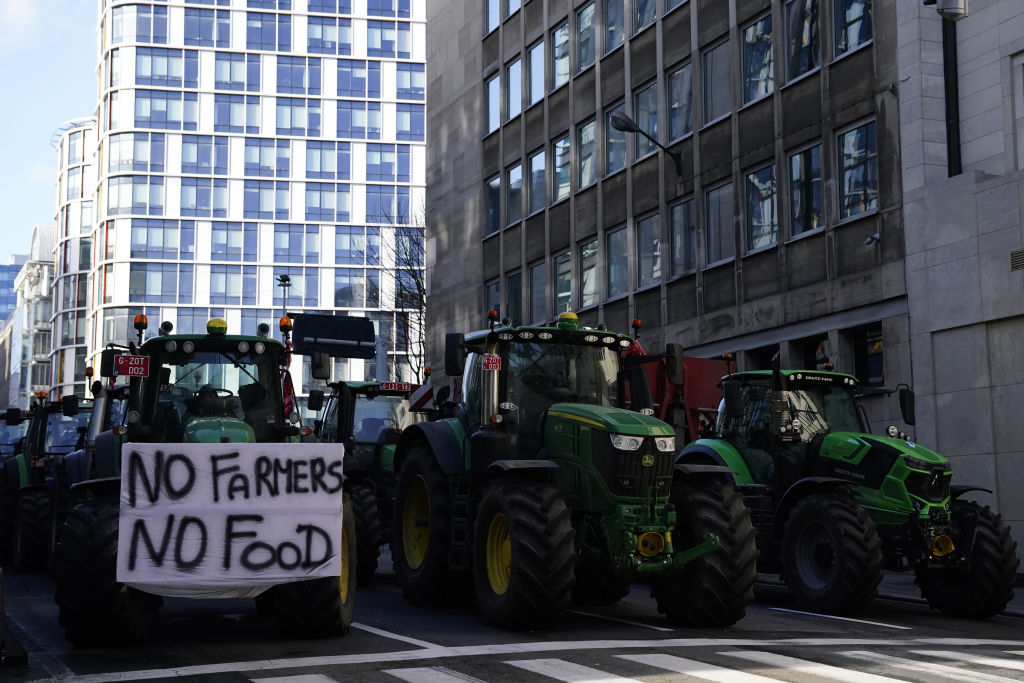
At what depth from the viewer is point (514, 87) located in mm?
39094

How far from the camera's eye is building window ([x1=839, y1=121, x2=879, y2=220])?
78.1 ft

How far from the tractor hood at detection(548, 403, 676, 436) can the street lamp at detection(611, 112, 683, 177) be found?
16.8m

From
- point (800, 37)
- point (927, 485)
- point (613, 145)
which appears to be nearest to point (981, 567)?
point (927, 485)

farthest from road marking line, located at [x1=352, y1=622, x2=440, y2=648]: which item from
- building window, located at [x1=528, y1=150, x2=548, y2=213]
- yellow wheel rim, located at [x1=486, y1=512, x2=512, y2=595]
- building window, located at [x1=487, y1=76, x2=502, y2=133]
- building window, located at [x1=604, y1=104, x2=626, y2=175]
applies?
building window, located at [x1=487, y1=76, x2=502, y2=133]

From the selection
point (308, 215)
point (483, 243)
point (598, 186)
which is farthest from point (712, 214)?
point (308, 215)

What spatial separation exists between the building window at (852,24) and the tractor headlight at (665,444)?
48.3 ft

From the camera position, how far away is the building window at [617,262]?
32594mm

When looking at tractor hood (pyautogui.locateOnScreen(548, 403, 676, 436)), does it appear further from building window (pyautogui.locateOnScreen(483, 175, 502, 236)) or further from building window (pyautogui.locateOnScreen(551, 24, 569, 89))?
building window (pyautogui.locateOnScreen(483, 175, 502, 236))

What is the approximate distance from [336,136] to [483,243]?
54.7 metres

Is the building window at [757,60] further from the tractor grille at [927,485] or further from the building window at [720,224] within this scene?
the tractor grille at [927,485]

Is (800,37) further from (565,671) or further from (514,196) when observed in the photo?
(565,671)

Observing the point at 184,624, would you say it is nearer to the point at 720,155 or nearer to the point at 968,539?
the point at 968,539

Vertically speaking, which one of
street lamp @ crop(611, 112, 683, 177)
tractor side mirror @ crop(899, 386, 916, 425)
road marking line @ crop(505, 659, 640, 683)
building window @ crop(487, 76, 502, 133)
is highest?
building window @ crop(487, 76, 502, 133)

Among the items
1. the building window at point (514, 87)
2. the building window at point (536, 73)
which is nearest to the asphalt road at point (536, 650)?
the building window at point (536, 73)
